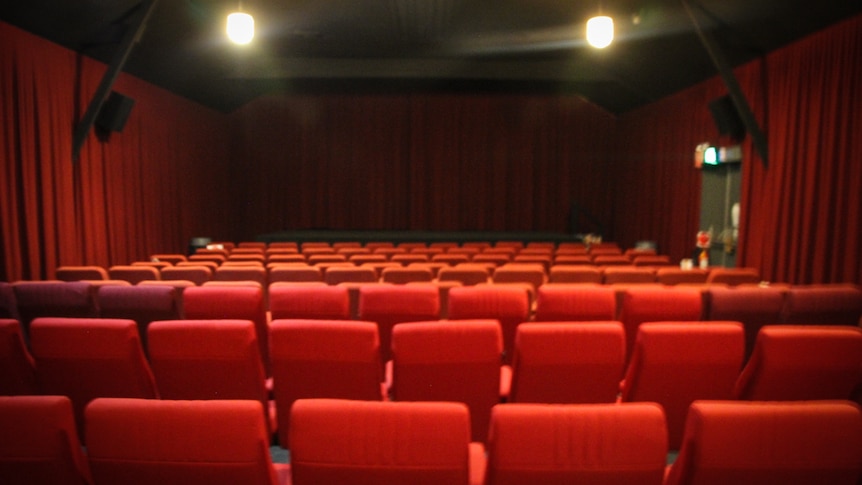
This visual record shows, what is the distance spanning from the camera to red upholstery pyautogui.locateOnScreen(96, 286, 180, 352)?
3158mm

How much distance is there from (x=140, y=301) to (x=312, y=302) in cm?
105

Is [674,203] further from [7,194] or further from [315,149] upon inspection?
[7,194]

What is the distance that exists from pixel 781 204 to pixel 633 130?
5.93m

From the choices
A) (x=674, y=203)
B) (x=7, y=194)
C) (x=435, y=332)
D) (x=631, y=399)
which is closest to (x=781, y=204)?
(x=674, y=203)

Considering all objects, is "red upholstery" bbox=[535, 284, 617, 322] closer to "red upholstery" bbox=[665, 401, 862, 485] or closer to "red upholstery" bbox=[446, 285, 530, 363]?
"red upholstery" bbox=[446, 285, 530, 363]

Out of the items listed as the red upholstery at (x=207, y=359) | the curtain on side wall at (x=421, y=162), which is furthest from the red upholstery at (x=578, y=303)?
the curtain on side wall at (x=421, y=162)

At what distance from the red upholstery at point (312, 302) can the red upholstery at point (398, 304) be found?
0.41 ft

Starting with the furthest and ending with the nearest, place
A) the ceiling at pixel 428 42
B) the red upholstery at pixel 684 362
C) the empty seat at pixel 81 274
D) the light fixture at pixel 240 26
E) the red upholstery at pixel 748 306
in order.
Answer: the ceiling at pixel 428 42 → the light fixture at pixel 240 26 → the empty seat at pixel 81 274 → the red upholstery at pixel 748 306 → the red upholstery at pixel 684 362

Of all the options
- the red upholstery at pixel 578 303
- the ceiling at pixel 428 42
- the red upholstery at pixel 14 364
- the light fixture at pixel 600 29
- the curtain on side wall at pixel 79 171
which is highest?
the ceiling at pixel 428 42

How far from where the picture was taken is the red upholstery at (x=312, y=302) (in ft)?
10.3

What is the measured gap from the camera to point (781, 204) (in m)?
6.67

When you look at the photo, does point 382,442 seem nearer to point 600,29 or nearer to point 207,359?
point 207,359

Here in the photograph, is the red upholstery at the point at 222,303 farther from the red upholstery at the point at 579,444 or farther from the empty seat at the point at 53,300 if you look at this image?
the red upholstery at the point at 579,444

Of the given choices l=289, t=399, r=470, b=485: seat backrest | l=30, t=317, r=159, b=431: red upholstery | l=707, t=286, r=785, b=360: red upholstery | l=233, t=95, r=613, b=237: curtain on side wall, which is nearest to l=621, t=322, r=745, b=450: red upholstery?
l=707, t=286, r=785, b=360: red upholstery
